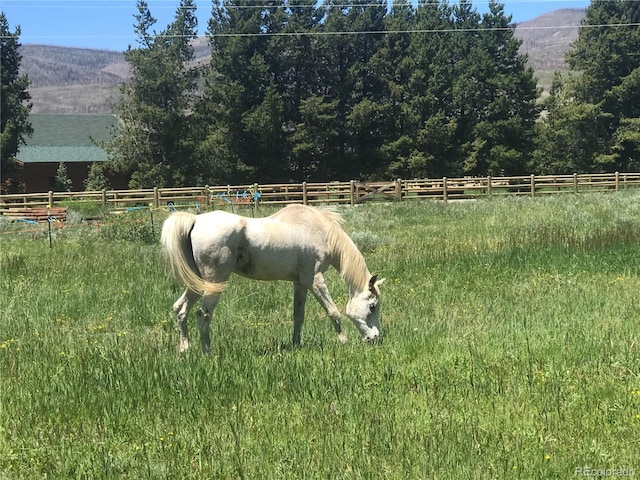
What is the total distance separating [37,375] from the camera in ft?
17.3

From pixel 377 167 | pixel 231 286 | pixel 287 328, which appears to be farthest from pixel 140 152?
pixel 287 328

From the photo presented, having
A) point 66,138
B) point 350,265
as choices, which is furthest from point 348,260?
point 66,138

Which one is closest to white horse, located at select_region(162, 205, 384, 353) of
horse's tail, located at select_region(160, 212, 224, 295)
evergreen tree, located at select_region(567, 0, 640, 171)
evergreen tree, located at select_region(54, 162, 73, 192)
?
horse's tail, located at select_region(160, 212, 224, 295)

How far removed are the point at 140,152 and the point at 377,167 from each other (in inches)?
751

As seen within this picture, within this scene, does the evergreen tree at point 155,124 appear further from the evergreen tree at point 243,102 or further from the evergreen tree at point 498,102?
the evergreen tree at point 498,102

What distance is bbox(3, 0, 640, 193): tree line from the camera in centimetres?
4741

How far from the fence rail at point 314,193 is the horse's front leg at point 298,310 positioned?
21.4 metres

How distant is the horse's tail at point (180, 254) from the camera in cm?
610

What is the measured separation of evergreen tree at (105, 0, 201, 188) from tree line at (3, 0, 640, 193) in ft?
0.57

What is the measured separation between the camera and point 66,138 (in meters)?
56.6

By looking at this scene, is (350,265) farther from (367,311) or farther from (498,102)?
(498,102)

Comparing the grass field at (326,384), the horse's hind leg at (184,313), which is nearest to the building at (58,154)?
the grass field at (326,384)

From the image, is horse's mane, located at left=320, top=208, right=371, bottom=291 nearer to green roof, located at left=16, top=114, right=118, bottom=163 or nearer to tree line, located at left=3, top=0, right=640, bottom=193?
tree line, located at left=3, top=0, right=640, bottom=193

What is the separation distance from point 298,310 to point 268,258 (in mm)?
734
